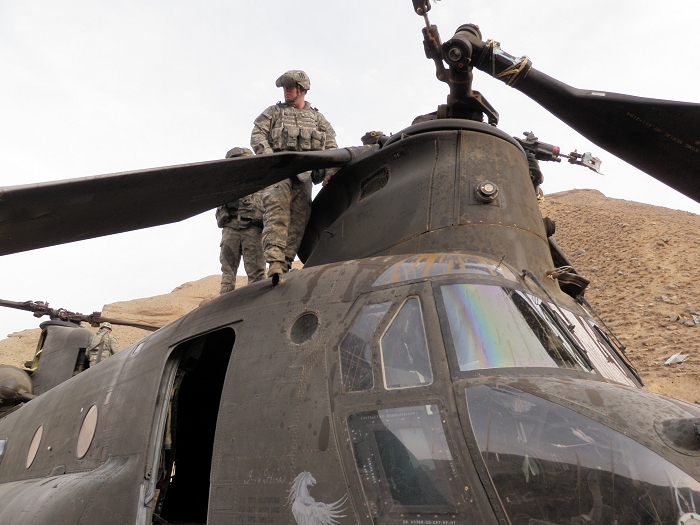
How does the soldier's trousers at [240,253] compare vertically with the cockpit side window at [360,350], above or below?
above

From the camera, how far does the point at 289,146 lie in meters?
5.87

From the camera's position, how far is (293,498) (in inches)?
104

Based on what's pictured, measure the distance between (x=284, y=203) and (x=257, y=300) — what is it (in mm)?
1600

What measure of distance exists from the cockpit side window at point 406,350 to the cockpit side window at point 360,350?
8 centimetres

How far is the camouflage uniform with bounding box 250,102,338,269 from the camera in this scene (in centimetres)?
501

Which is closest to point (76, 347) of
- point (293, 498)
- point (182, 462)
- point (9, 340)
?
point (182, 462)

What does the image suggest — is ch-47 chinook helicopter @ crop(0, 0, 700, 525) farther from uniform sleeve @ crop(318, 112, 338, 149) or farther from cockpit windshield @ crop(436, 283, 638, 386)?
uniform sleeve @ crop(318, 112, 338, 149)

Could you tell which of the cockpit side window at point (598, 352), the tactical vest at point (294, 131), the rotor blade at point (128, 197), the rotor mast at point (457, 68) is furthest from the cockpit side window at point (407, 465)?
the tactical vest at point (294, 131)

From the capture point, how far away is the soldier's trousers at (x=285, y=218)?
494 centimetres

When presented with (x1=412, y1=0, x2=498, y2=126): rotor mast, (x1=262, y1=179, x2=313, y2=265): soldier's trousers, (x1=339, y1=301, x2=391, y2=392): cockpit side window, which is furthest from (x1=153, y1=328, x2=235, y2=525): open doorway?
(x1=412, y1=0, x2=498, y2=126): rotor mast

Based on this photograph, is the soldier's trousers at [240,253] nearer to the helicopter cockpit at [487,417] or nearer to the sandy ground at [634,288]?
the helicopter cockpit at [487,417]

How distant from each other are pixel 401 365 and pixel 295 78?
4.15 metres

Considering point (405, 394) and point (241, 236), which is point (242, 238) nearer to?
point (241, 236)

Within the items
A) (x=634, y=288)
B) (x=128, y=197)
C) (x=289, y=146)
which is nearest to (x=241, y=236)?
(x=289, y=146)
